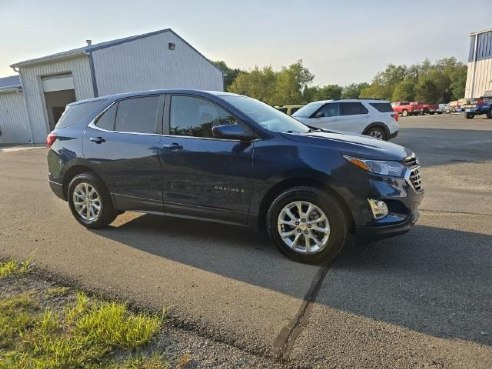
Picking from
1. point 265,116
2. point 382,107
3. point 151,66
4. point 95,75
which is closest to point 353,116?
point 382,107

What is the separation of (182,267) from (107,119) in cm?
236

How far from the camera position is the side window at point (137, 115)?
4.61m

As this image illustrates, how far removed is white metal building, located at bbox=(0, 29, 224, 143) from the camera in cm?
1959

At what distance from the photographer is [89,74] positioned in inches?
756

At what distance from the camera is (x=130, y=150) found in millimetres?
4625

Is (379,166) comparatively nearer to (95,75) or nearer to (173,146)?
(173,146)

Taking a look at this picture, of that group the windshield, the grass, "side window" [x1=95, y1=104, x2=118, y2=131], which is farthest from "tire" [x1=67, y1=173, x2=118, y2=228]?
the windshield

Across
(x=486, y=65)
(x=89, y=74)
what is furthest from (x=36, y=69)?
(x=486, y=65)

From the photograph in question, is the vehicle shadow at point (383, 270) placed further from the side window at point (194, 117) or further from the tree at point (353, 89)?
the tree at point (353, 89)

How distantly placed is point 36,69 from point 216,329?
23.2 metres

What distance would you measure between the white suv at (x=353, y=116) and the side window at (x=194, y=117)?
7643 millimetres

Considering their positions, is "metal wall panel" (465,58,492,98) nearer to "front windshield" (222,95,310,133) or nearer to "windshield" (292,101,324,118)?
"windshield" (292,101,324,118)

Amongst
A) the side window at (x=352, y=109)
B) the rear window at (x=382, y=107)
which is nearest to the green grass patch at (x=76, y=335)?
the side window at (x=352, y=109)

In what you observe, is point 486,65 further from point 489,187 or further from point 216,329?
point 216,329
